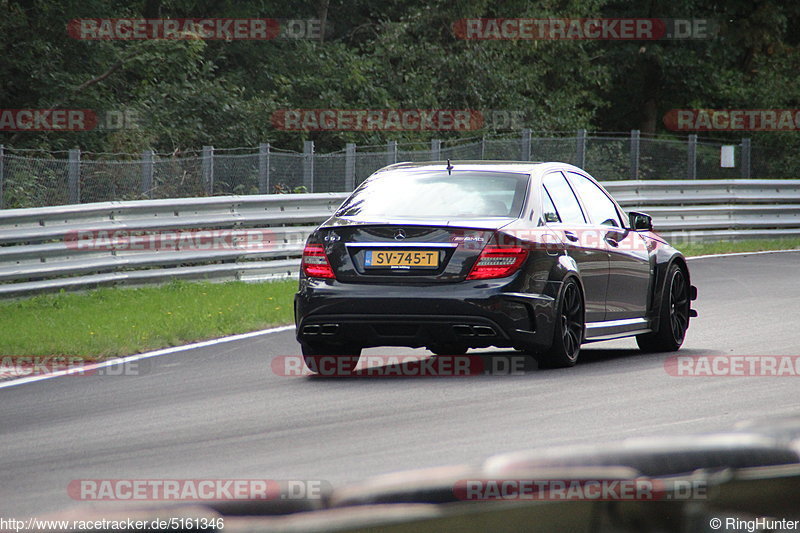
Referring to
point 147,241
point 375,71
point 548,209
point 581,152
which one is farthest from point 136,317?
point 375,71

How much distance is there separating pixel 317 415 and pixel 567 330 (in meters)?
2.45

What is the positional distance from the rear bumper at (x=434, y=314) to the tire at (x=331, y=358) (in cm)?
46

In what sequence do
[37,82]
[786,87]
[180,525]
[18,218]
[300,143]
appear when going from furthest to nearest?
[786,87] → [300,143] → [37,82] → [18,218] → [180,525]

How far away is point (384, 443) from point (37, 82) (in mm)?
23182

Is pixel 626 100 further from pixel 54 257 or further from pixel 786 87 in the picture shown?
pixel 54 257

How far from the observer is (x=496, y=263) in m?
9.38

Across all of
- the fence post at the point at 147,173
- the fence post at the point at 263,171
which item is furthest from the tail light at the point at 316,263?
the fence post at the point at 263,171

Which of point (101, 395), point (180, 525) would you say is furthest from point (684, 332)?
point (180, 525)

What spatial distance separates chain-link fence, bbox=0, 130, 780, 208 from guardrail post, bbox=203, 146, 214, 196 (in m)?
0.01

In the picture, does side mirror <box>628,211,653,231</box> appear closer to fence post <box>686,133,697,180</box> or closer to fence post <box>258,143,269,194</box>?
fence post <box>258,143,269,194</box>

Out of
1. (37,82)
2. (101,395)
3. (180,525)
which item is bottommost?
(101,395)

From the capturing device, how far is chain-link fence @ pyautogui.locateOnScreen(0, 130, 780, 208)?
17281mm

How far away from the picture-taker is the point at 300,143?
3052 cm

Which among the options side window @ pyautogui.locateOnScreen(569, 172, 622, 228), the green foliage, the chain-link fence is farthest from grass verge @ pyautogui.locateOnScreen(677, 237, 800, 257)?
side window @ pyautogui.locateOnScreen(569, 172, 622, 228)
